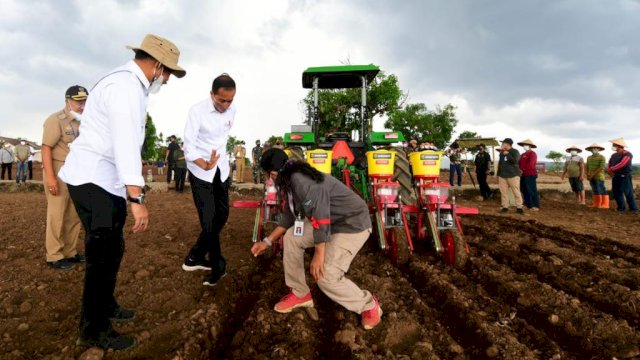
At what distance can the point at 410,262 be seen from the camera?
3.79 m

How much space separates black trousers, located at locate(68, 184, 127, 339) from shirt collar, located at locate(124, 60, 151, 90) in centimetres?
59

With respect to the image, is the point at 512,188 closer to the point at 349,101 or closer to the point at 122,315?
the point at 122,315

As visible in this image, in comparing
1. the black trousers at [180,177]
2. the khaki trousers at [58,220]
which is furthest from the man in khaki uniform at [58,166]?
the black trousers at [180,177]

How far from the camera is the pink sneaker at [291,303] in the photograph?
2533mm

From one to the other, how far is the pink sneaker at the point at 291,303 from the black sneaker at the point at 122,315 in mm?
912

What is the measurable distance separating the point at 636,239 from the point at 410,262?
3.68 metres

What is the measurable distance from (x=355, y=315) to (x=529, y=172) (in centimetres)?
686

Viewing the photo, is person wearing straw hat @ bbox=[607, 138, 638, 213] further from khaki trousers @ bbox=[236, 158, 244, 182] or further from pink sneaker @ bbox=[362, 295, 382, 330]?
khaki trousers @ bbox=[236, 158, 244, 182]

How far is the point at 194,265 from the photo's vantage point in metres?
3.29

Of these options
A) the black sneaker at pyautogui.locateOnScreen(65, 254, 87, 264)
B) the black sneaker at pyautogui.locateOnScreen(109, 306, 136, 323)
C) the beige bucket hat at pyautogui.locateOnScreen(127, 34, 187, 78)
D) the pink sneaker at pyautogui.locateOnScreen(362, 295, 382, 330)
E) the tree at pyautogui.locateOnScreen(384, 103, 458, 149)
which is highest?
the tree at pyautogui.locateOnScreen(384, 103, 458, 149)

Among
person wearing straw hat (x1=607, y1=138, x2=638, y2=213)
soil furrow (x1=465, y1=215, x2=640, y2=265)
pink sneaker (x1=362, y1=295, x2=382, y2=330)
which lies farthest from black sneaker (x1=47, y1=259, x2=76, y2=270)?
person wearing straw hat (x1=607, y1=138, x2=638, y2=213)

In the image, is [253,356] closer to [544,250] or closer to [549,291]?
[549,291]

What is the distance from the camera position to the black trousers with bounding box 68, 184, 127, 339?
1.86 metres

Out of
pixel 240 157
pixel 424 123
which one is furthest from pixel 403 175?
pixel 424 123
